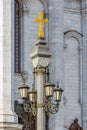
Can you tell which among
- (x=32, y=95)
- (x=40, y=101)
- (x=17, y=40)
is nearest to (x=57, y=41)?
(x=17, y=40)

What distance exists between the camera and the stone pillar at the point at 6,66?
3322 cm

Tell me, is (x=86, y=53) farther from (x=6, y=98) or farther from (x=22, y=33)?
(x=6, y=98)

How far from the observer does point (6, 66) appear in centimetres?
3412

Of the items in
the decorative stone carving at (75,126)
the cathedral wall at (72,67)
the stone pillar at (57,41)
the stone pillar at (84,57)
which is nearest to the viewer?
the stone pillar at (57,41)

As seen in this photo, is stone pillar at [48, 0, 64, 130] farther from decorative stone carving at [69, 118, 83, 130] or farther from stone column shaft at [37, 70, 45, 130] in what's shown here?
stone column shaft at [37, 70, 45, 130]

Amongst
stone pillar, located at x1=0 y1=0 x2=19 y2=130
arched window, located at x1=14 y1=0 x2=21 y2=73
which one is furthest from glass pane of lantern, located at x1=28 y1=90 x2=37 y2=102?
arched window, located at x1=14 y1=0 x2=21 y2=73

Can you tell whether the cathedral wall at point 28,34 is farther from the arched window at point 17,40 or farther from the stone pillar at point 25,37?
the arched window at point 17,40

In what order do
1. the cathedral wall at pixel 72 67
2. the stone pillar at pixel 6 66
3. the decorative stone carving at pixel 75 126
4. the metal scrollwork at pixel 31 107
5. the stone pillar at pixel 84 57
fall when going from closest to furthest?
the metal scrollwork at pixel 31 107, the stone pillar at pixel 6 66, the decorative stone carving at pixel 75 126, the cathedral wall at pixel 72 67, the stone pillar at pixel 84 57

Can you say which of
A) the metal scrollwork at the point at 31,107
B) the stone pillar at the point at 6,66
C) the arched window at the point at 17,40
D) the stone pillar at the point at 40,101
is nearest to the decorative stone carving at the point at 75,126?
the arched window at the point at 17,40

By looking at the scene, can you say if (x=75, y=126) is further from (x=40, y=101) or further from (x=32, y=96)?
(x=40, y=101)

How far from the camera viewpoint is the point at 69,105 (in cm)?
3978

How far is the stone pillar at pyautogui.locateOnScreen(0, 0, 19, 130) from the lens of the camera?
33219 millimetres

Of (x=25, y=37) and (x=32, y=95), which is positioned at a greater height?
(x=25, y=37)

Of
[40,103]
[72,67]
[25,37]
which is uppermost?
[25,37]
